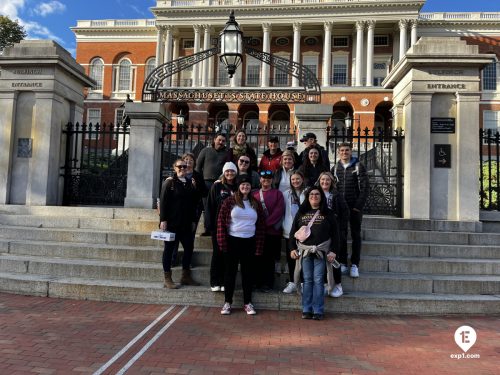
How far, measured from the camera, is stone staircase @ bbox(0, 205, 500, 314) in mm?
5574

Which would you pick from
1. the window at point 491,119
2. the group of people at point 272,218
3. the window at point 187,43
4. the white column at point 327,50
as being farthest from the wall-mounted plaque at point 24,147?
the window at point 491,119

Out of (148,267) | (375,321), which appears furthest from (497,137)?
(148,267)

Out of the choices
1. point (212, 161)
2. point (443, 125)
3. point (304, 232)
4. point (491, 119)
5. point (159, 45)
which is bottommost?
point (304, 232)

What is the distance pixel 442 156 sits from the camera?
7.85 m

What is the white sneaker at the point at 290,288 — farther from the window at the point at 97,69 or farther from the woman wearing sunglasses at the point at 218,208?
the window at the point at 97,69

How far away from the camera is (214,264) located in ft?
18.5

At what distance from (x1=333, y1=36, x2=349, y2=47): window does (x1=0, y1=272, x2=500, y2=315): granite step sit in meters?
49.6

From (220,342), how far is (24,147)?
676cm

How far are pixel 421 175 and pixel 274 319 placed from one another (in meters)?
4.42

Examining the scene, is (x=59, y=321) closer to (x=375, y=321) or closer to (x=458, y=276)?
(x=375, y=321)

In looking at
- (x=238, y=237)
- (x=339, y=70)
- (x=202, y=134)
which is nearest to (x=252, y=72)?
(x=339, y=70)

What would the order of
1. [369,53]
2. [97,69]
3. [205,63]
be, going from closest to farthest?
[369,53] → [205,63] → [97,69]

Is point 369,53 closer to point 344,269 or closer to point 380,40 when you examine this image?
point 380,40

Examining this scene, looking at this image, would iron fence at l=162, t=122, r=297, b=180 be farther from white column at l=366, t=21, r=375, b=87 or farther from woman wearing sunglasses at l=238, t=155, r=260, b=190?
white column at l=366, t=21, r=375, b=87
